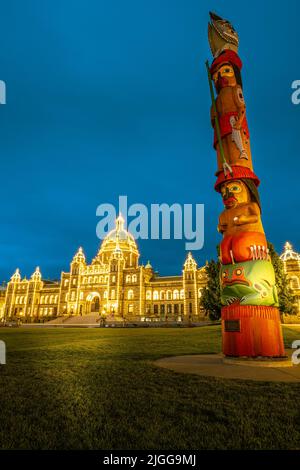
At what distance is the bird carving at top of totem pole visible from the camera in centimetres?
1526

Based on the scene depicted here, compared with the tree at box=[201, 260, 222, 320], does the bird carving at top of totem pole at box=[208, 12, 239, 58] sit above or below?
above

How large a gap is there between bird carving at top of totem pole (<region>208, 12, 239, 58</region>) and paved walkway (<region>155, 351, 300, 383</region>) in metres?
15.0

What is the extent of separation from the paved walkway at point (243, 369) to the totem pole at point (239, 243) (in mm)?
331

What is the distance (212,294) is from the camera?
35250mm

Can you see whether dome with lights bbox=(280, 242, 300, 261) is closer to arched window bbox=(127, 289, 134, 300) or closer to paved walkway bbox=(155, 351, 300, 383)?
arched window bbox=(127, 289, 134, 300)

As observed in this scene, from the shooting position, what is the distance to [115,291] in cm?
7938

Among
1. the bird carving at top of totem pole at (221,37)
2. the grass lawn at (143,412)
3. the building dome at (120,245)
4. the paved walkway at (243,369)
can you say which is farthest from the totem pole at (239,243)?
the building dome at (120,245)

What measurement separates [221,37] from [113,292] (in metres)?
70.6

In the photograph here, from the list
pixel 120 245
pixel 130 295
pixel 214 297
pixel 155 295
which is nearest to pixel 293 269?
pixel 155 295

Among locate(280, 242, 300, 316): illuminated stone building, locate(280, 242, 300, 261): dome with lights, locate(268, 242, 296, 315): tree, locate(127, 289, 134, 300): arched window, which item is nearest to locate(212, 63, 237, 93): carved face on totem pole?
locate(268, 242, 296, 315): tree

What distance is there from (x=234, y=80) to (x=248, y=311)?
36.7 feet
